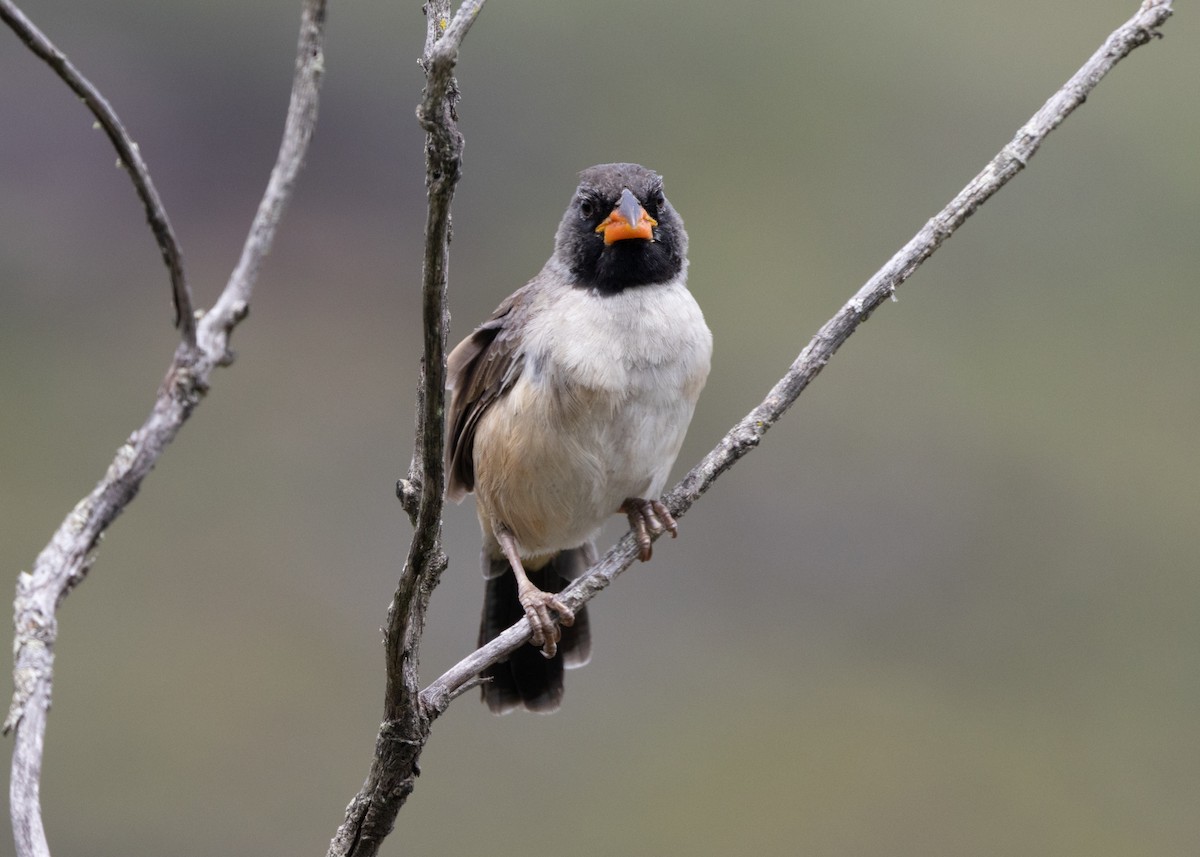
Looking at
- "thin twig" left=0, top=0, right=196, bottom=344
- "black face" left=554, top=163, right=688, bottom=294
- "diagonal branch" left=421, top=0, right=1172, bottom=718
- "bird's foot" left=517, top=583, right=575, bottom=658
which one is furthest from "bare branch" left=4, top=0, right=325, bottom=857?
"black face" left=554, top=163, right=688, bottom=294

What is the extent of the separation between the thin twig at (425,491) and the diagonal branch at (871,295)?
11cm

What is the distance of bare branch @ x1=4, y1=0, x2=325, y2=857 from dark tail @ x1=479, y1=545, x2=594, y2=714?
8.74 feet

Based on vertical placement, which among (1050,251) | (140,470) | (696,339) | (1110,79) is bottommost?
(140,470)

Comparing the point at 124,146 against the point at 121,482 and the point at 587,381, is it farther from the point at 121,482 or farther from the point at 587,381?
the point at 587,381

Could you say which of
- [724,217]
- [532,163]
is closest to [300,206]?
[532,163]

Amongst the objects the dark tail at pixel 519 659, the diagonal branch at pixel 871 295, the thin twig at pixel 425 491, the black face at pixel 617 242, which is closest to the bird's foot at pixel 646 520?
the diagonal branch at pixel 871 295

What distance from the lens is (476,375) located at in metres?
4.23

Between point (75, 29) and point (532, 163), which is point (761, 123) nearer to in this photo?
point (532, 163)

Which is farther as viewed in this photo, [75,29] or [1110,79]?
[1110,79]

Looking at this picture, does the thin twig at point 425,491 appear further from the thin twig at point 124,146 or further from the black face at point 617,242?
the black face at point 617,242

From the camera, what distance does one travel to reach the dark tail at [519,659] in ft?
14.6

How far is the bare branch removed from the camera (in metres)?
1.68

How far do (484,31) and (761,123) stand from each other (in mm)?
2103

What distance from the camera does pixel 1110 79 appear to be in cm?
875
